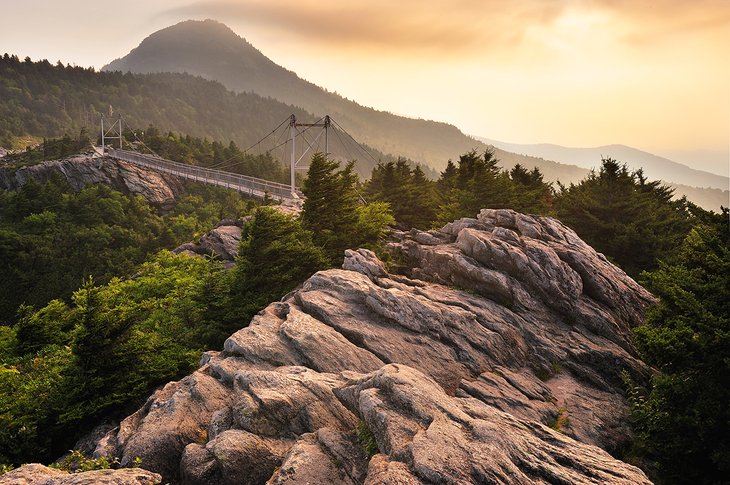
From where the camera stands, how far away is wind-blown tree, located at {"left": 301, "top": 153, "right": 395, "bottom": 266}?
85.0ft

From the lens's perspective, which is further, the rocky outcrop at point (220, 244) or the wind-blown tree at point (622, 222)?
the rocky outcrop at point (220, 244)

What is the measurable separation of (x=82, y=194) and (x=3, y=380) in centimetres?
5409

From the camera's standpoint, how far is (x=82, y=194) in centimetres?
6000

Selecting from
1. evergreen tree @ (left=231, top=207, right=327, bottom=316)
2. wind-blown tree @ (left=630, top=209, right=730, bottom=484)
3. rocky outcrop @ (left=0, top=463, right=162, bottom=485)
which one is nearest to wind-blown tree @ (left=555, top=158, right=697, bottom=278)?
wind-blown tree @ (left=630, top=209, right=730, bottom=484)

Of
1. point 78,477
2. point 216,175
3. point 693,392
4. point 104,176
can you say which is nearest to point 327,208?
point 693,392

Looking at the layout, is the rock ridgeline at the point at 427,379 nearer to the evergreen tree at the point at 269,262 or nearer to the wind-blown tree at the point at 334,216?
the wind-blown tree at the point at 334,216

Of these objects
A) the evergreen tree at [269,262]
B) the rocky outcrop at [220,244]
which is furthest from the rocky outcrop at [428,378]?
the rocky outcrop at [220,244]

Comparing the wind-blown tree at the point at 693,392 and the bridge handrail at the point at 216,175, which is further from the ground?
the bridge handrail at the point at 216,175

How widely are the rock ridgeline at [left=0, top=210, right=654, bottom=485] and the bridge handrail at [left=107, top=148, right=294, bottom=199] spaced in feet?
103

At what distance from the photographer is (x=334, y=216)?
26656 mm

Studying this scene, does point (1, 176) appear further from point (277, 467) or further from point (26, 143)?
point (277, 467)

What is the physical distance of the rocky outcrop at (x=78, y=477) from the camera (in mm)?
6609

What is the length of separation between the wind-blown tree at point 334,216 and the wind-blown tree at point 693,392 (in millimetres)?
15884

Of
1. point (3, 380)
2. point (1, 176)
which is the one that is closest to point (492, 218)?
point (3, 380)
